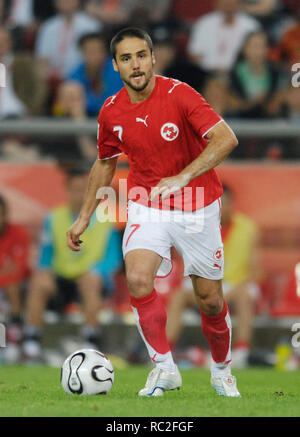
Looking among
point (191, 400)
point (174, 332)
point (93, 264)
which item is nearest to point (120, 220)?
point (93, 264)

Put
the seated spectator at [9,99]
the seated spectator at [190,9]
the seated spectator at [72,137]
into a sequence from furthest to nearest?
the seated spectator at [190,9]
the seated spectator at [9,99]
the seated spectator at [72,137]

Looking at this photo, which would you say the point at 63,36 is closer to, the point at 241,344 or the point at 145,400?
the point at 241,344

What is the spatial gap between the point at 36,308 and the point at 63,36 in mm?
3947

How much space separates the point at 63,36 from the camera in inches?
458

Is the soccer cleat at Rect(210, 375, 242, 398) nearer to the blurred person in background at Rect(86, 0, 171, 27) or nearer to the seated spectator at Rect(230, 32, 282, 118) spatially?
the seated spectator at Rect(230, 32, 282, 118)

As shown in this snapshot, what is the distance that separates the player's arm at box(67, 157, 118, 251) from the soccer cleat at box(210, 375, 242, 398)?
1314mm

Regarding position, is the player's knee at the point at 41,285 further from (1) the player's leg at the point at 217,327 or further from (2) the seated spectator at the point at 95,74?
(1) the player's leg at the point at 217,327

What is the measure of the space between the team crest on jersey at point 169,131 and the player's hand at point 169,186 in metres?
0.51

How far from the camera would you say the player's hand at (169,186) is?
5211 millimetres

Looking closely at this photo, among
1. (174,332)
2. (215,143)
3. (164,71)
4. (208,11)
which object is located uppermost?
(208,11)

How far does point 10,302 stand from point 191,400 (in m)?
4.33

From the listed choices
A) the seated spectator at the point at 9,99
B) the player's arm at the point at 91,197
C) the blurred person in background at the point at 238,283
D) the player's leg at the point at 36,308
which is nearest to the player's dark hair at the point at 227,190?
the blurred person in background at the point at 238,283
